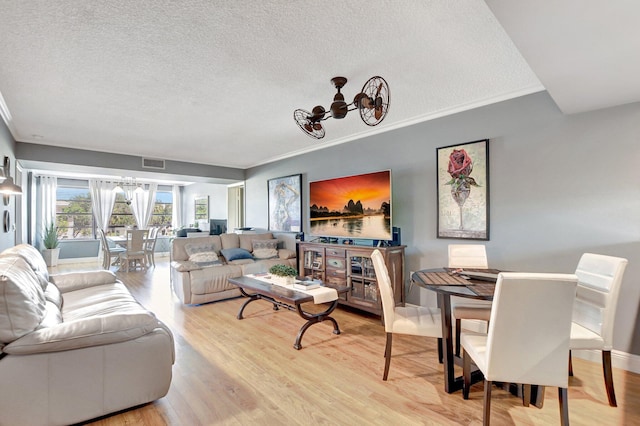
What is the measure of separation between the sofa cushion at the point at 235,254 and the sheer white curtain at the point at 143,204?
595 cm

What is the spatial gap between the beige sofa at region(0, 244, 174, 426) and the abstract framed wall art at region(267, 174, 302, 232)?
12.0ft

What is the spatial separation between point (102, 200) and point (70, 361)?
8.84 meters

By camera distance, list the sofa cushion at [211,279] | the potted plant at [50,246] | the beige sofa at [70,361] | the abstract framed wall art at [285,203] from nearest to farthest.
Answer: the beige sofa at [70,361]
the sofa cushion at [211,279]
the abstract framed wall art at [285,203]
the potted plant at [50,246]

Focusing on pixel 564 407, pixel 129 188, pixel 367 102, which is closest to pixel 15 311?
pixel 367 102

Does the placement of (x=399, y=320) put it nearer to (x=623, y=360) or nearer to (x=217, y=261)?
(x=623, y=360)

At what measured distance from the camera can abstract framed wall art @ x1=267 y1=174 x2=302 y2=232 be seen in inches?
221

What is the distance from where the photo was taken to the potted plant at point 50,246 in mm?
7895

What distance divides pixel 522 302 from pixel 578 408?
1136mm

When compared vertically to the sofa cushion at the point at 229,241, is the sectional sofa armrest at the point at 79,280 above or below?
below

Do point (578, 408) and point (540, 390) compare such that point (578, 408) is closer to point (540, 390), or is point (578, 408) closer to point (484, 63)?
point (540, 390)

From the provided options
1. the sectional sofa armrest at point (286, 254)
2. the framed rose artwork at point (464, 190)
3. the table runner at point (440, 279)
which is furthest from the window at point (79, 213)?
the table runner at point (440, 279)

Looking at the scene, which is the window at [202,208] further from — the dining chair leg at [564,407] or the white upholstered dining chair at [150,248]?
the dining chair leg at [564,407]

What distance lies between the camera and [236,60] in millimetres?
2393

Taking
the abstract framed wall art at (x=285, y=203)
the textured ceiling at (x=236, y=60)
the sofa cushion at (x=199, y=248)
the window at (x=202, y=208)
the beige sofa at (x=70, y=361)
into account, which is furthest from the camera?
the window at (x=202, y=208)
